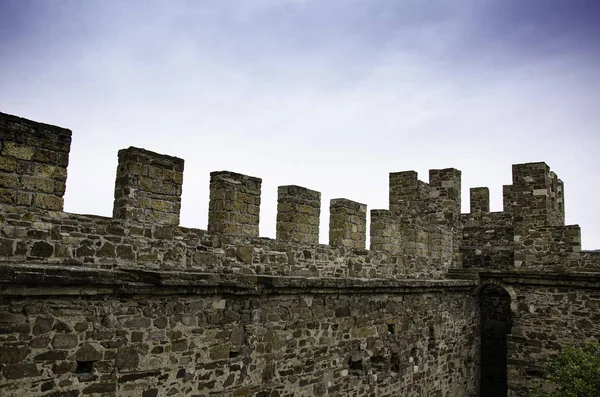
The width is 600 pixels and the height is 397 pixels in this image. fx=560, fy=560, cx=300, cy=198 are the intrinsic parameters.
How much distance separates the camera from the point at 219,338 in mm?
→ 7227

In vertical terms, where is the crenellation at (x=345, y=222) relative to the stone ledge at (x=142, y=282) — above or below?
above

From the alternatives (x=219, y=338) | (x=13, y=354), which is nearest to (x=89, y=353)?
(x=13, y=354)

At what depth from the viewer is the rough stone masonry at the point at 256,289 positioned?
5590mm

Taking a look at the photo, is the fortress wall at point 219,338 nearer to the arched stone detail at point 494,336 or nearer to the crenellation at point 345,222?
the crenellation at point 345,222

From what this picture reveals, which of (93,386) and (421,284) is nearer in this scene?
(93,386)

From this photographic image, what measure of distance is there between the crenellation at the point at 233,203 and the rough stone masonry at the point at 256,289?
21 millimetres

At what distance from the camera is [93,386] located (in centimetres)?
586

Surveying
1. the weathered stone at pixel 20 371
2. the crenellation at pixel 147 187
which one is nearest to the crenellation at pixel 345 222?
the crenellation at pixel 147 187

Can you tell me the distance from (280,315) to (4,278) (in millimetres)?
4033

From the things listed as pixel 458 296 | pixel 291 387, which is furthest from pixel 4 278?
pixel 458 296

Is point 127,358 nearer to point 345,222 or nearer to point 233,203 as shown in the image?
point 233,203

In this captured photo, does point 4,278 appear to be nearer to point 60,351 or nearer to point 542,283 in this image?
point 60,351

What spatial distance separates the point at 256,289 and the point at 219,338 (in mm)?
812

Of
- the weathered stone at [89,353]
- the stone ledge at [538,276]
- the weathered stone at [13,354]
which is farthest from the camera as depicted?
the stone ledge at [538,276]
